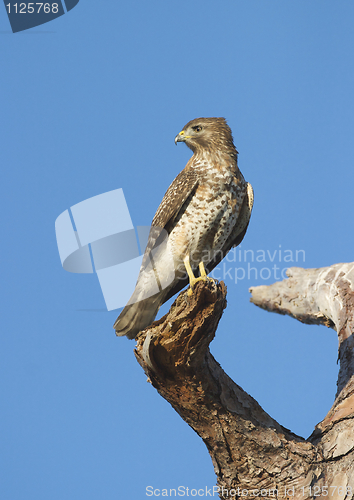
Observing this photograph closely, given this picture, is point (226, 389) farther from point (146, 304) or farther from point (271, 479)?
point (146, 304)

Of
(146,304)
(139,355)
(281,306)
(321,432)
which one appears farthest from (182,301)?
(281,306)

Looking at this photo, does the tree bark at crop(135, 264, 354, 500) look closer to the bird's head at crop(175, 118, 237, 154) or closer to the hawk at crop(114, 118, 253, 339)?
the hawk at crop(114, 118, 253, 339)

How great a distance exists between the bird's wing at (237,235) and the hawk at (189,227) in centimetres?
1

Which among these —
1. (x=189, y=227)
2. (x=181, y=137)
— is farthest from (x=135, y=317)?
(x=181, y=137)

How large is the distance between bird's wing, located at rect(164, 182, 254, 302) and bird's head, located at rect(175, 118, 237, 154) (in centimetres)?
62

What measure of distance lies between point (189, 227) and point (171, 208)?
0.95 ft

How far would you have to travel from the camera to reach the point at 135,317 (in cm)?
484

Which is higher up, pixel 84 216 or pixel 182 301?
pixel 84 216

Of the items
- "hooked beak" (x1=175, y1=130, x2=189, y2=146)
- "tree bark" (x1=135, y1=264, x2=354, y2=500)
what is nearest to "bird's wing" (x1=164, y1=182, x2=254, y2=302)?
"hooked beak" (x1=175, y1=130, x2=189, y2=146)

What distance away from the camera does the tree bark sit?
3.55 m

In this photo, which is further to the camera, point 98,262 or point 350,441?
point 98,262

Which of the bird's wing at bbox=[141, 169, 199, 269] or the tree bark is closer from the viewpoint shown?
the tree bark

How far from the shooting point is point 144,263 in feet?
17.0

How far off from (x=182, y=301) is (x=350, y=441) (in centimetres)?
197
